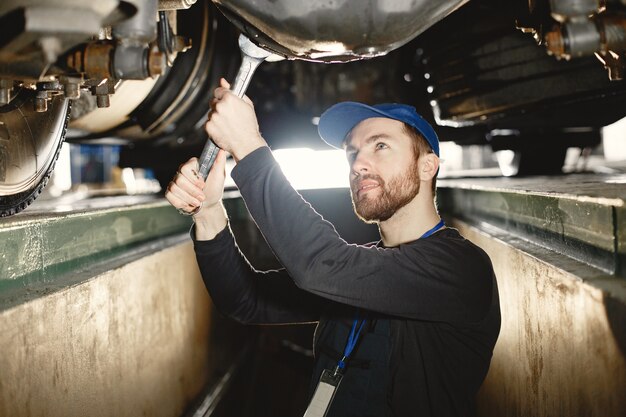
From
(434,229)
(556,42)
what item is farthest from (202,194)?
(556,42)

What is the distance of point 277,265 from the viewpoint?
103 inches

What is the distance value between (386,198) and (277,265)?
5.06 feet

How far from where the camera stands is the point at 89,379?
1.01 metres

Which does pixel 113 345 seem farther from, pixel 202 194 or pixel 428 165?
pixel 428 165

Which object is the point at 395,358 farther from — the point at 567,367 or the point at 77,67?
the point at 77,67

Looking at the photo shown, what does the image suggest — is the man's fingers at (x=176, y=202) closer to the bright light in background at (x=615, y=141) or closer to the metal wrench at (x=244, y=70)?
the metal wrench at (x=244, y=70)

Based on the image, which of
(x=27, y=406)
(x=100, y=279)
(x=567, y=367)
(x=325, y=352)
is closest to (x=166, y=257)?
(x=100, y=279)

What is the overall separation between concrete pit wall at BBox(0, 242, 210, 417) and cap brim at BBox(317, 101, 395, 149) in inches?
23.6

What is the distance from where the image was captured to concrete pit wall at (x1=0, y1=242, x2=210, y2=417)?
808 mm

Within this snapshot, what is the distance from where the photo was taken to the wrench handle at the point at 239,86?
918 millimetres

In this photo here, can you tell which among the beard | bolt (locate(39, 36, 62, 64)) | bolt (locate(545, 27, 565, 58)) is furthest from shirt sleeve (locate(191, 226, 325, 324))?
bolt (locate(545, 27, 565, 58))

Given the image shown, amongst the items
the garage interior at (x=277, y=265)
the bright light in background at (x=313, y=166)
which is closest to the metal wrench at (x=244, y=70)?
the garage interior at (x=277, y=265)

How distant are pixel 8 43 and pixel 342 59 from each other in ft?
1.63

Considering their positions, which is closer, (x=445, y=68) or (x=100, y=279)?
(x=100, y=279)
